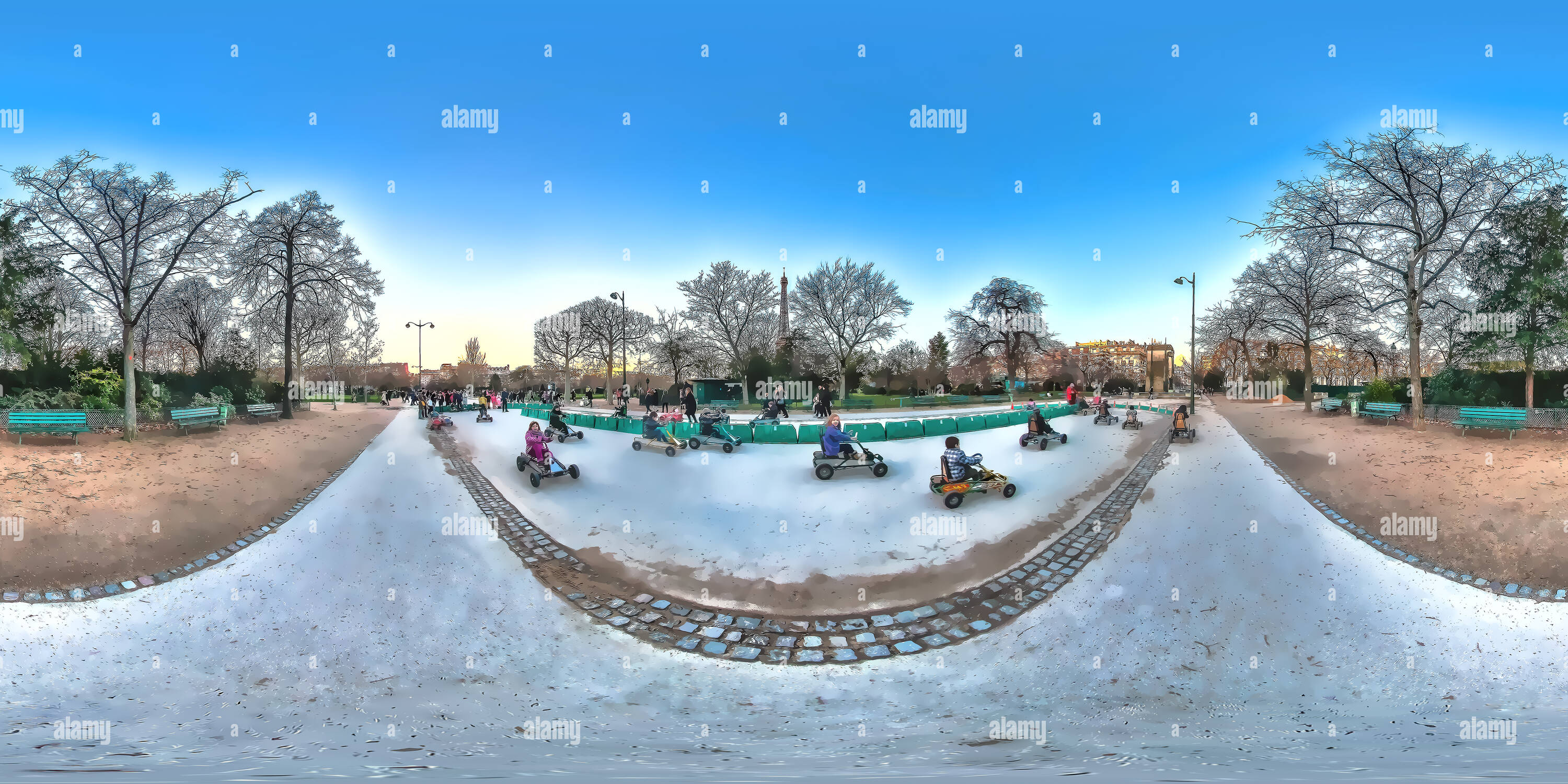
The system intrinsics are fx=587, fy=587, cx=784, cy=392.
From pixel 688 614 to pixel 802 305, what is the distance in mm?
34776

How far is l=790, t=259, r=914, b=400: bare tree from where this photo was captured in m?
37.7

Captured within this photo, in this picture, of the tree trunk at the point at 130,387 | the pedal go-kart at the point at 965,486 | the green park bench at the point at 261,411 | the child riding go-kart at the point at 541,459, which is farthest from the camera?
the green park bench at the point at 261,411

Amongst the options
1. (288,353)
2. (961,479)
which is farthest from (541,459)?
(288,353)

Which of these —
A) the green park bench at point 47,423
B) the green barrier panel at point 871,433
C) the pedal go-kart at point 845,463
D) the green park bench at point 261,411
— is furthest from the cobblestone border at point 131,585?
the green park bench at point 261,411

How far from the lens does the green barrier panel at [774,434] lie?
1422 cm

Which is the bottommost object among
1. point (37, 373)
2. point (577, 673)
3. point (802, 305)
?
point (577, 673)

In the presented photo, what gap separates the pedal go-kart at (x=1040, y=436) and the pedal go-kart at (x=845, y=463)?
19.2ft

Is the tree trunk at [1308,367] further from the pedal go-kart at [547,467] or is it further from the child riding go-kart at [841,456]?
the pedal go-kart at [547,467]

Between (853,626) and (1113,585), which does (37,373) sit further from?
(1113,585)

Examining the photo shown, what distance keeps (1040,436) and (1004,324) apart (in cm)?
3043

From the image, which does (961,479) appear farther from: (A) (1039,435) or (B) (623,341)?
(B) (623,341)

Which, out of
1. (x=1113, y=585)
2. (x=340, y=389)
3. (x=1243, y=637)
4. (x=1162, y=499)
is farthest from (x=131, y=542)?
(x=340, y=389)

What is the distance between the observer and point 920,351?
51531 mm

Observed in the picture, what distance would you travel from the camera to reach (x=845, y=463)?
1025cm
